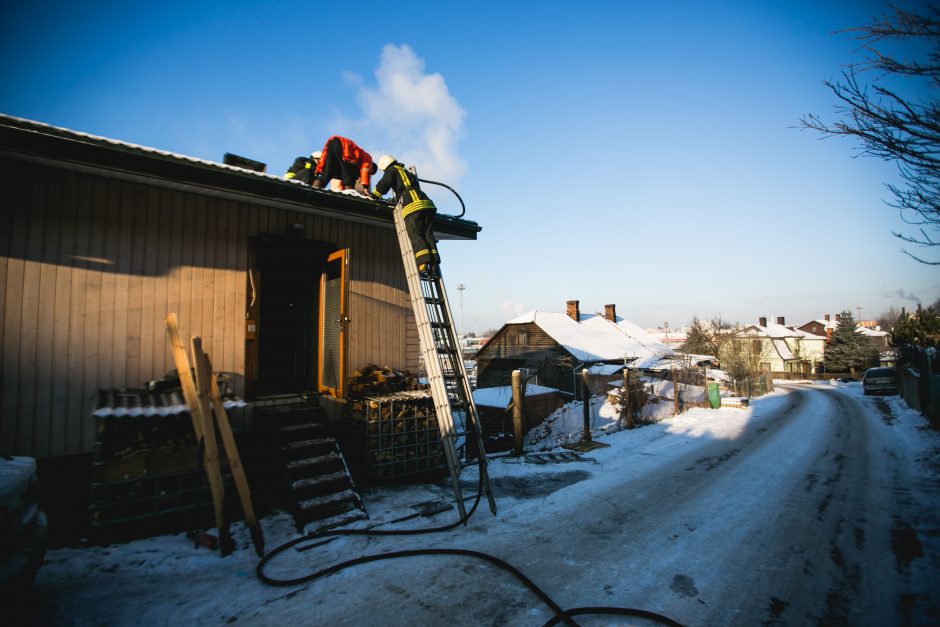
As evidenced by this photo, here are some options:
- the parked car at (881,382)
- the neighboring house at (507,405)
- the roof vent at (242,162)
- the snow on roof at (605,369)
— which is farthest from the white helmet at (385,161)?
the parked car at (881,382)

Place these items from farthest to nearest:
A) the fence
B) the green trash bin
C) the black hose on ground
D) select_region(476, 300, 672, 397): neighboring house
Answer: select_region(476, 300, 672, 397): neighboring house, the green trash bin, the fence, the black hose on ground

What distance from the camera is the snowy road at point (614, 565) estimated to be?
10.2 ft

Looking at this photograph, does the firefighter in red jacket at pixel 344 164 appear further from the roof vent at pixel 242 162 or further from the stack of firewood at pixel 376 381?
the stack of firewood at pixel 376 381

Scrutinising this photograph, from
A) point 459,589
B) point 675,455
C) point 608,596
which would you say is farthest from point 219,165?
point 675,455

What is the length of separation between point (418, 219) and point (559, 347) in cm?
2164

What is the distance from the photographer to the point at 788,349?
5753 centimetres

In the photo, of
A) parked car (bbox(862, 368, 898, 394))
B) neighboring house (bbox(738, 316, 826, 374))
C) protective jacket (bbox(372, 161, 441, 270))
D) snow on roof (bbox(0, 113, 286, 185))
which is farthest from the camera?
neighboring house (bbox(738, 316, 826, 374))

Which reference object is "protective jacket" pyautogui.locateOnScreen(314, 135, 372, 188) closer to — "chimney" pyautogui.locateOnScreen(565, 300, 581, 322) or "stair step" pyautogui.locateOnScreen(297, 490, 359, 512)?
"stair step" pyautogui.locateOnScreen(297, 490, 359, 512)

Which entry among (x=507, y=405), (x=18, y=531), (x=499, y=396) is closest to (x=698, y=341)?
(x=499, y=396)

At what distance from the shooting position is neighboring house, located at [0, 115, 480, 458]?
473cm

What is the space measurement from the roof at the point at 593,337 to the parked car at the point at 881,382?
11.2 m

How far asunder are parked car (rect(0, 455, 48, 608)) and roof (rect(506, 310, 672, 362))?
23.5 meters

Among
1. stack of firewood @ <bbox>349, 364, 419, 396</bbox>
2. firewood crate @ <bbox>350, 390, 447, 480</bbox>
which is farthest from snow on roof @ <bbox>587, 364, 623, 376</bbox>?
firewood crate @ <bbox>350, 390, 447, 480</bbox>

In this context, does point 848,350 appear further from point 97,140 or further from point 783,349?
point 97,140
